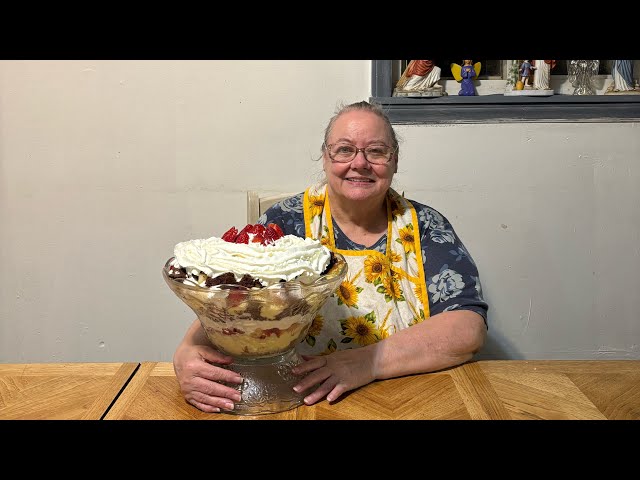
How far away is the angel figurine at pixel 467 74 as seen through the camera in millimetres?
2504

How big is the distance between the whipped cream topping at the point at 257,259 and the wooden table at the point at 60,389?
0.29 m

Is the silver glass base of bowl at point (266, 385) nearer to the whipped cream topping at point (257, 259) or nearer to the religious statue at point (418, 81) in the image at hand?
the whipped cream topping at point (257, 259)

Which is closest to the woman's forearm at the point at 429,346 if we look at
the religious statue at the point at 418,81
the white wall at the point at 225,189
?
the white wall at the point at 225,189

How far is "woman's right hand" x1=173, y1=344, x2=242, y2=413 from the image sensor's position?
3.77 ft

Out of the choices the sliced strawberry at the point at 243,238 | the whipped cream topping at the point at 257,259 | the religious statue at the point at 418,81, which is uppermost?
the religious statue at the point at 418,81

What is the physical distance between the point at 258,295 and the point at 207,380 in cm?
23

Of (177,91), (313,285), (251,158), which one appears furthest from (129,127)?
(313,285)

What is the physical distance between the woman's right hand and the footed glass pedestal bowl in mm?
17

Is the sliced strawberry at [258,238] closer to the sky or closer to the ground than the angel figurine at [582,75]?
closer to the ground

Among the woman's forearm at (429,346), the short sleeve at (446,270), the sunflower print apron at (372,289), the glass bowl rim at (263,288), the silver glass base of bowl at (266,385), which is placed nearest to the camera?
the glass bowl rim at (263,288)

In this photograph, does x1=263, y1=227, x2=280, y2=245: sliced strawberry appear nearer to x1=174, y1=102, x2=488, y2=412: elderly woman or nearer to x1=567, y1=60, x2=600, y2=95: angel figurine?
x1=174, y1=102, x2=488, y2=412: elderly woman

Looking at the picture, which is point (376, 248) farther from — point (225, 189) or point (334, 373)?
point (225, 189)

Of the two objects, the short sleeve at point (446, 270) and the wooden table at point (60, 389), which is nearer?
the wooden table at point (60, 389)

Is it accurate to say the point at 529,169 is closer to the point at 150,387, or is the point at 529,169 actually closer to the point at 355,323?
the point at 355,323
